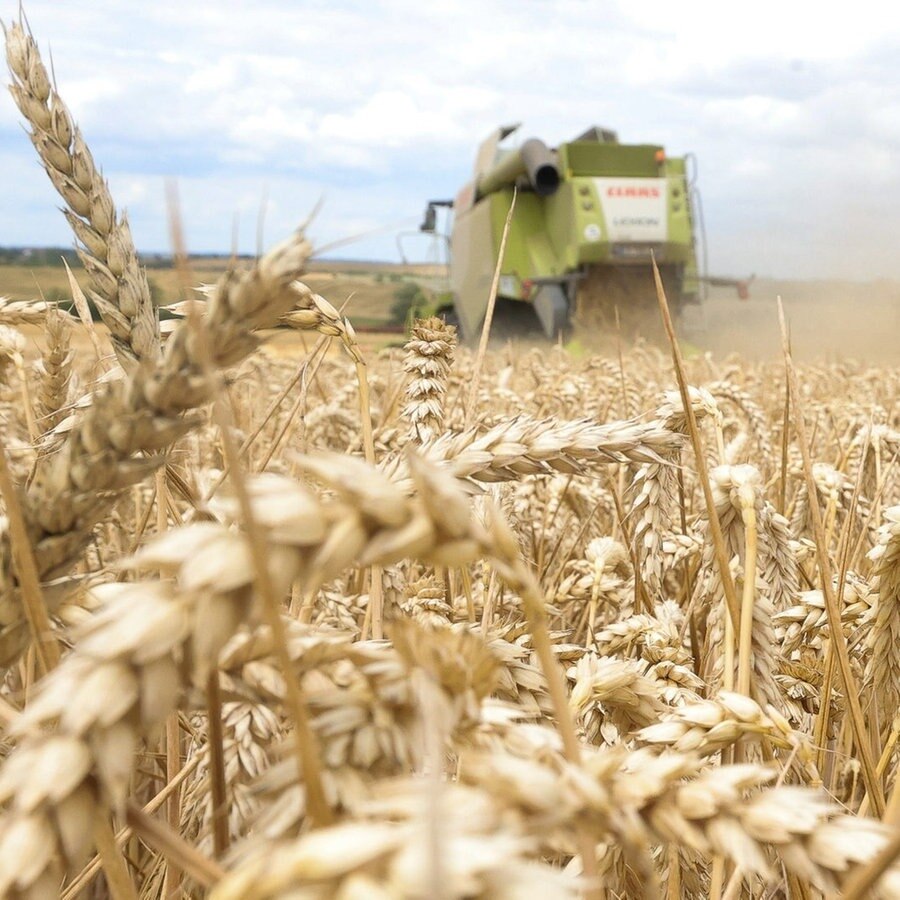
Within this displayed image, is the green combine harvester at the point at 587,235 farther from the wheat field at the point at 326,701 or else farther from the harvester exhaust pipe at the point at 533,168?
the wheat field at the point at 326,701

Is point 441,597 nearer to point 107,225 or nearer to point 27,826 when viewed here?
point 107,225

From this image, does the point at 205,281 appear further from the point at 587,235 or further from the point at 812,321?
the point at 812,321

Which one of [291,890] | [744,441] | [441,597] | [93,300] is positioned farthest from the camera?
[744,441]

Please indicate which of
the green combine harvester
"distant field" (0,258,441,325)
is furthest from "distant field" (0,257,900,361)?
"distant field" (0,258,441,325)

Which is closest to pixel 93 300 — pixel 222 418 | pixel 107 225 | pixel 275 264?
pixel 107 225

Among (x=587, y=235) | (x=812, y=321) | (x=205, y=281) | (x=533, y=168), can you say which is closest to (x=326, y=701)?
(x=205, y=281)

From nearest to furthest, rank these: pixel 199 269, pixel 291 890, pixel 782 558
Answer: pixel 291 890, pixel 199 269, pixel 782 558

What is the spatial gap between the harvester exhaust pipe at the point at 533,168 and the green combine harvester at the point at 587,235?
1cm

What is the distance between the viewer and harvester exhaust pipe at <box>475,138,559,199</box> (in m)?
10.7

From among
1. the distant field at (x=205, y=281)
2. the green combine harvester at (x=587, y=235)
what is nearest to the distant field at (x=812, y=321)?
the green combine harvester at (x=587, y=235)

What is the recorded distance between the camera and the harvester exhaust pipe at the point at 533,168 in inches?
422

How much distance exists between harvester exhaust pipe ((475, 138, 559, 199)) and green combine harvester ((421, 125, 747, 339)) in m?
0.01

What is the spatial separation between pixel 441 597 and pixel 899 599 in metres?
0.55

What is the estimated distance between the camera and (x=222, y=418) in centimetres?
31
